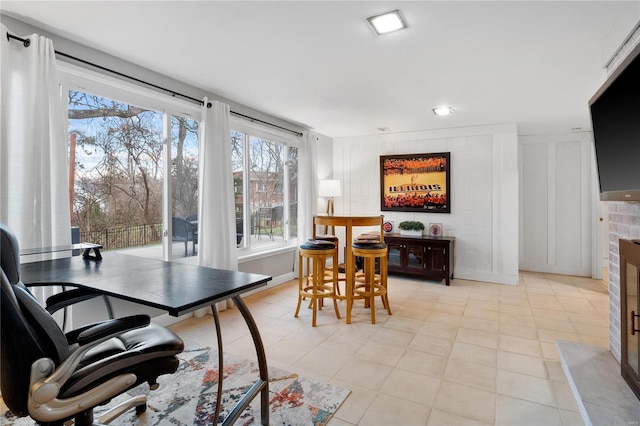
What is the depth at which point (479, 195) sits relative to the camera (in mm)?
4949

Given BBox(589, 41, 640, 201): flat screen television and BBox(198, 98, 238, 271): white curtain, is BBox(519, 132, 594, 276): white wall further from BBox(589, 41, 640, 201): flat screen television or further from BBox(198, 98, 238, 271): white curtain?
BBox(198, 98, 238, 271): white curtain

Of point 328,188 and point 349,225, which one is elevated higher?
point 328,188

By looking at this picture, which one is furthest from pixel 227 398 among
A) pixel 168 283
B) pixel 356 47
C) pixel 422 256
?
pixel 422 256

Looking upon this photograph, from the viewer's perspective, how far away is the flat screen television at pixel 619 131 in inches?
60.5

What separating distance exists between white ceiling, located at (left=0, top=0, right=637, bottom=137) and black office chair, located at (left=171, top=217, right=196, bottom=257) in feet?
4.61

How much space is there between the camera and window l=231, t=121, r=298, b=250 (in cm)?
421

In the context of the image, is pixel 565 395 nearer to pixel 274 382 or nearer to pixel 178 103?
pixel 274 382

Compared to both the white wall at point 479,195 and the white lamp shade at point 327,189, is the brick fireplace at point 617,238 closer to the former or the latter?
the white wall at point 479,195

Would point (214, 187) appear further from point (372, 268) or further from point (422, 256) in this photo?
point (422, 256)

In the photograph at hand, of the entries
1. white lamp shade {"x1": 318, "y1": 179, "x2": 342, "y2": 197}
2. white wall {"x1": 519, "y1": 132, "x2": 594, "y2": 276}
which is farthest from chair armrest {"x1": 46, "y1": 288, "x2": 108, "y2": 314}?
white wall {"x1": 519, "y1": 132, "x2": 594, "y2": 276}

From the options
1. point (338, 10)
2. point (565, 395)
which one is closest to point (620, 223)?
point (565, 395)

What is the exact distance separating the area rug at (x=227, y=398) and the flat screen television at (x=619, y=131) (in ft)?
6.48

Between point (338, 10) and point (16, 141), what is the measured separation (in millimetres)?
2177

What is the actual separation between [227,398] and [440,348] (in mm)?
1699
